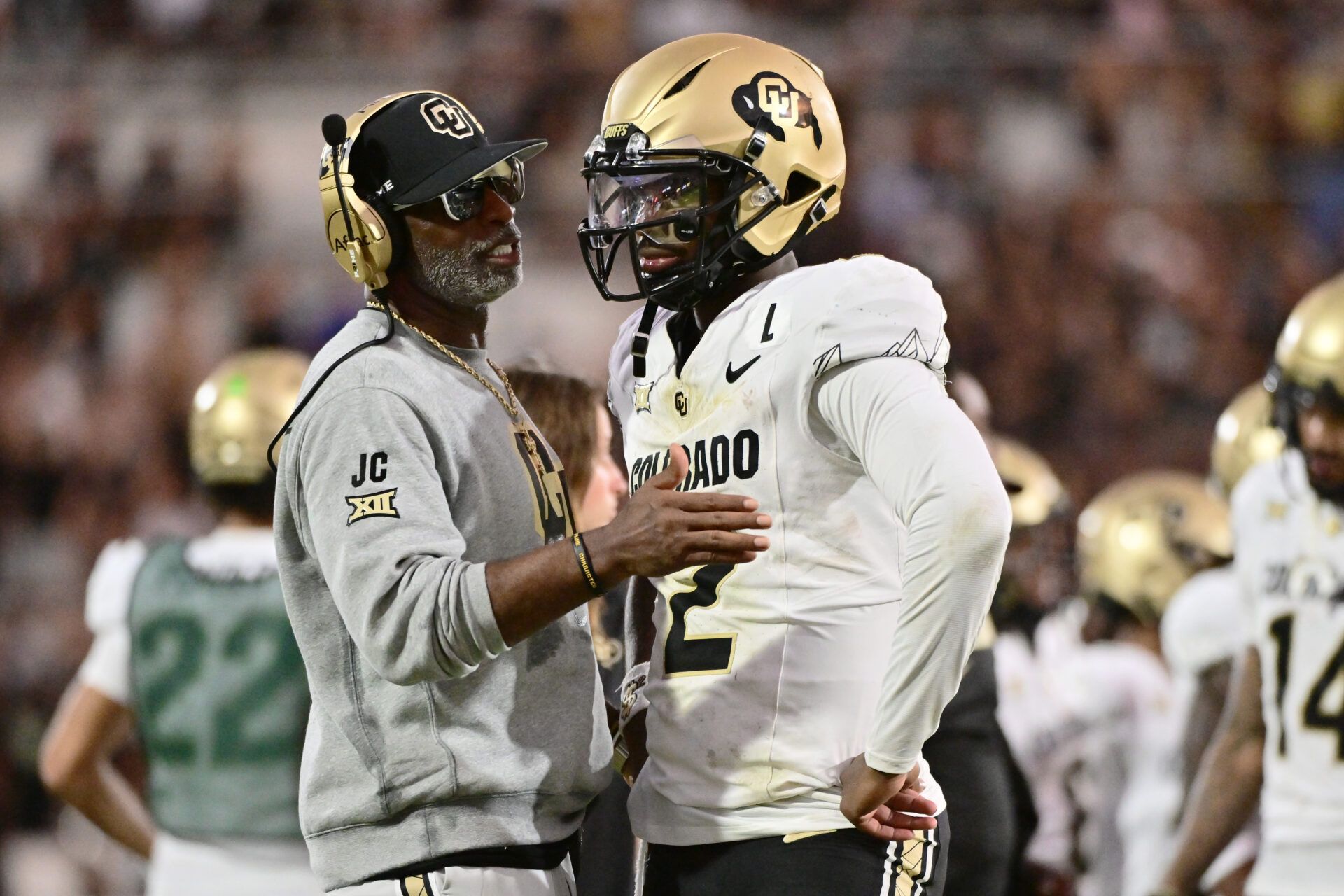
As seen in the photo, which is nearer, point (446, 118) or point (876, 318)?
point (876, 318)

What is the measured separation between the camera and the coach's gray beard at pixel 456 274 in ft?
9.33

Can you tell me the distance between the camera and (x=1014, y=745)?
5.66 m

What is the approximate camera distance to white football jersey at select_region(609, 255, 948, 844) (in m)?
2.38

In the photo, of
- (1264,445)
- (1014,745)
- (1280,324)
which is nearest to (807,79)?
(1014,745)

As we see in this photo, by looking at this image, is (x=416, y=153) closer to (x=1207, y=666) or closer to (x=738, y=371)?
(x=738, y=371)

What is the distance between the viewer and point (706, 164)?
2598mm

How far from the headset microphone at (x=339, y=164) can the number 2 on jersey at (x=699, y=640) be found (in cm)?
80

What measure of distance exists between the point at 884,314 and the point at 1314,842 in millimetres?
2434

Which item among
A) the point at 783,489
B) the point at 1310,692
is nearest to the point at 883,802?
the point at 783,489

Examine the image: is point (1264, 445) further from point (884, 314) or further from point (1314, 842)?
point (884, 314)

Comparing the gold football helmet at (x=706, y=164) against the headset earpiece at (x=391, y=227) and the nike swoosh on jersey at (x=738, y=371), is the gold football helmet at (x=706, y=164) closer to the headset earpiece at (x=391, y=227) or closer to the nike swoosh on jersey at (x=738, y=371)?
the nike swoosh on jersey at (x=738, y=371)

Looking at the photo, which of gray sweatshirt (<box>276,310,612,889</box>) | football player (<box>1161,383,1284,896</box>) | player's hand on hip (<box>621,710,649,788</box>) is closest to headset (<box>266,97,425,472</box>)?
gray sweatshirt (<box>276,310,612,889</box>)

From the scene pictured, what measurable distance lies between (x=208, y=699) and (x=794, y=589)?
209 centimetres

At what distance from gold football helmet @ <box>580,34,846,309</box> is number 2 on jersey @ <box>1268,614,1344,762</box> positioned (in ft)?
6.65
